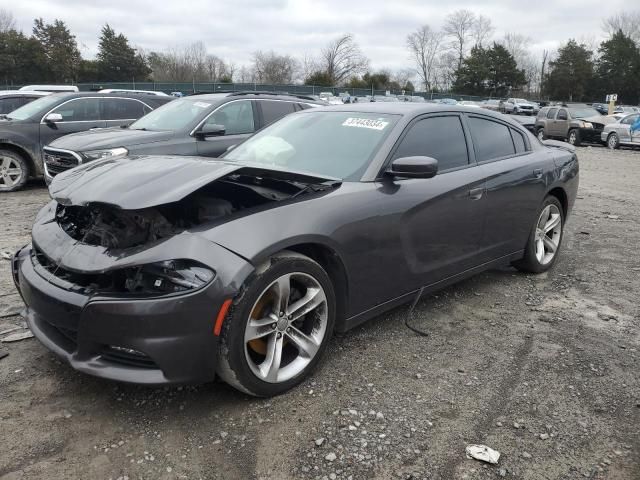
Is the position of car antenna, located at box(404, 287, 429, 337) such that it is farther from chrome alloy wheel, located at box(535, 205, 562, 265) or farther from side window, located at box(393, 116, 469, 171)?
chrome alloy wheel, located at box(535, 205, 562, 265)

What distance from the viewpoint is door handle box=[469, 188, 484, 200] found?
12.9 feet

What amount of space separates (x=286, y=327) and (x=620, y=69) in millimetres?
77553

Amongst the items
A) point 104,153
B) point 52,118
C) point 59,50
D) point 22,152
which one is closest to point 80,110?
point 52,118

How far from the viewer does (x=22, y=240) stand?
19.0 ft

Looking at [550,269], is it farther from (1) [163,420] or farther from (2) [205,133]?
(2) [205,133]

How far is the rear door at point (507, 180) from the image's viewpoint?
13.8ft

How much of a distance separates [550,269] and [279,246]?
357 centimetres

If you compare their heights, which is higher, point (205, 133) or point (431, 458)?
point (205, 133)

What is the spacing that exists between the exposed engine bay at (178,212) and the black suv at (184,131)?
4069 millimetres

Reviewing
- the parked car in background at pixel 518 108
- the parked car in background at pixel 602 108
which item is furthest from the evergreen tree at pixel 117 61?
the parked car in background at pixel 602 108

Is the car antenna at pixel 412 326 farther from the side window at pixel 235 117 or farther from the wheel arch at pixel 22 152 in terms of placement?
the wheel arch at pixel 22 152

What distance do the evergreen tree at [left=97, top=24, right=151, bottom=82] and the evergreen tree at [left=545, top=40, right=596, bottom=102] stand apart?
53.5 metres

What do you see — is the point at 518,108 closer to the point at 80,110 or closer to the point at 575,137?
the point at 575,137

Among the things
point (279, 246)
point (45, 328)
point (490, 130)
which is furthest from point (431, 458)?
point (490, 130)
